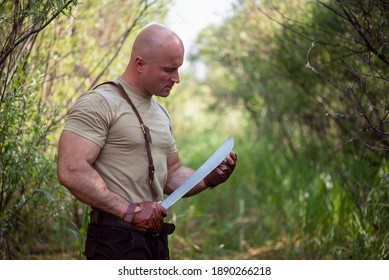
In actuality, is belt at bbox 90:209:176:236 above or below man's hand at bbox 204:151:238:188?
below

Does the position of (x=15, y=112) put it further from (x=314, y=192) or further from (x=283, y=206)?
(x=283, y=206)

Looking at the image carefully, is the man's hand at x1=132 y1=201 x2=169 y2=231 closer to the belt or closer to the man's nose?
the belt

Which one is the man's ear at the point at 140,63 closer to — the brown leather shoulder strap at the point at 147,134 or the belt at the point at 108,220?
the brown leather shoulder strap at the point at 147,134

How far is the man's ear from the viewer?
10.5 ft

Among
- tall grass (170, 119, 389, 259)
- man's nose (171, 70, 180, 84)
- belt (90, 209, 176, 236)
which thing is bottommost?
tall grass (170, 119, 389, 259)

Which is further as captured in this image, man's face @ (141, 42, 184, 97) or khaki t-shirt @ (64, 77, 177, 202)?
man's face @ (141, 42, 184, 97)

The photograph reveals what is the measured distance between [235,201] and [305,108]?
1.51 metres

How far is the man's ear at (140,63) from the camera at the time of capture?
3.20 meters

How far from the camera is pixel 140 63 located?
322 centimetres

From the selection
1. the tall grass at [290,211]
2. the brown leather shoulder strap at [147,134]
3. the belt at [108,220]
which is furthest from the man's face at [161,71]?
the tall grass at [290,211]

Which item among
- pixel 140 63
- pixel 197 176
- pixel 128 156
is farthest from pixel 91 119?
pixel 197 176

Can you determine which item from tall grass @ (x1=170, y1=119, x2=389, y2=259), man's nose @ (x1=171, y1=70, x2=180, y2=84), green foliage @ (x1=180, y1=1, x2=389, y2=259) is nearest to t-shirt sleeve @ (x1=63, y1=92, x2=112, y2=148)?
man's nose @ (x1=171, y1=70, x2=180, y2=84)

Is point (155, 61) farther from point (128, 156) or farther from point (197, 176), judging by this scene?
point (197, 176)

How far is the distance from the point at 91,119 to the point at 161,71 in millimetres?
462
